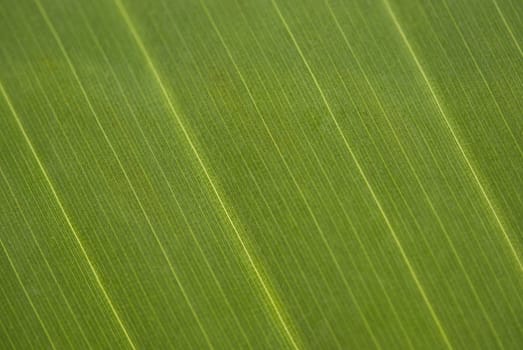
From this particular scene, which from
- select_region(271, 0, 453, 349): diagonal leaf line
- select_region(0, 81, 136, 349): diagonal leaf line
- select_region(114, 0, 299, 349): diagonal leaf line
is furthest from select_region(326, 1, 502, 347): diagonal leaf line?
select_region(0, 81, 136, 349): diagonal leaf line

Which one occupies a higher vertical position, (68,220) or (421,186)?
(68,220)

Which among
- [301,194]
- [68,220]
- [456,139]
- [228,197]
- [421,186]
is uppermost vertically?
[68,220]

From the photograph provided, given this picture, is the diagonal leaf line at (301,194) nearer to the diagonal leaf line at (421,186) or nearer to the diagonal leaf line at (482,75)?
the diagonal leaf line at (421,186)

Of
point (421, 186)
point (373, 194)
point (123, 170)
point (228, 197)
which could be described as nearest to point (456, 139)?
point (421, 186)

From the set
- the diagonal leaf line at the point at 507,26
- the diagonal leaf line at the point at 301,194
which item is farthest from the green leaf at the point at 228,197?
the diagonal leaf line at the point at 507,26

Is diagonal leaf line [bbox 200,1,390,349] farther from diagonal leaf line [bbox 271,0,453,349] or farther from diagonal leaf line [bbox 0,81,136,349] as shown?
diagonal leaf line [bbox 0,81,136,349]

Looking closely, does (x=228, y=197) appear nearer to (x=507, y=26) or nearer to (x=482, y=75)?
(x=482, y=75)
